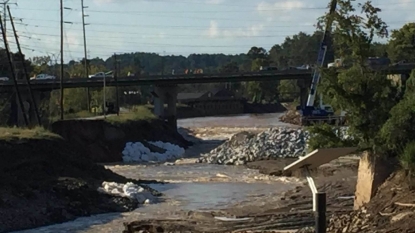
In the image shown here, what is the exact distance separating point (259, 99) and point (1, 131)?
13923cm

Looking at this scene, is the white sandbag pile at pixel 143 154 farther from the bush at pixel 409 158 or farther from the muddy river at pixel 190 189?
the bush at pixel 409 158

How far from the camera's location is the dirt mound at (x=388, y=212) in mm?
19656

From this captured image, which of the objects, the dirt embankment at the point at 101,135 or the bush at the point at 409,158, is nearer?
the bush at the point at 409,158

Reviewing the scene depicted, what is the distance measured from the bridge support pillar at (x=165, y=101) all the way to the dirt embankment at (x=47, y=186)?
53248mm

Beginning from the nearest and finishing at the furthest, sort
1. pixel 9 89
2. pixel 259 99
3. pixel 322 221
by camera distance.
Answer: pixel 322 221
pixel 9 89
pixel 259 99

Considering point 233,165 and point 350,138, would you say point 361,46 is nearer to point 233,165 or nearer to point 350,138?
point 350,138

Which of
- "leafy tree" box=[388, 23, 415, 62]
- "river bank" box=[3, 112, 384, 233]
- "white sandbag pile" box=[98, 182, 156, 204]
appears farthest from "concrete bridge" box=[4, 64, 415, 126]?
"white sandbag pile" box=[98, 182, 156, 204]

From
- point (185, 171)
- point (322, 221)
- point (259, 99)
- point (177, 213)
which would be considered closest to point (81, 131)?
point (185, 171)

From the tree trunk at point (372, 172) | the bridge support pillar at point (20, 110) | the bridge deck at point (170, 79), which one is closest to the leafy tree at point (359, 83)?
the tree trunk at point (372, 172)

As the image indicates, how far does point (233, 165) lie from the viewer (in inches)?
2232

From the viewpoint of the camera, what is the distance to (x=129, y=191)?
119 ft

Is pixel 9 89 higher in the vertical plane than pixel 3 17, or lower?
lower

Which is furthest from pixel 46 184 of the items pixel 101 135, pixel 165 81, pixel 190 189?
pixel 165 81

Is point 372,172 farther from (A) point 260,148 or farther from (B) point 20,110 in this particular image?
(B) point 20,110
